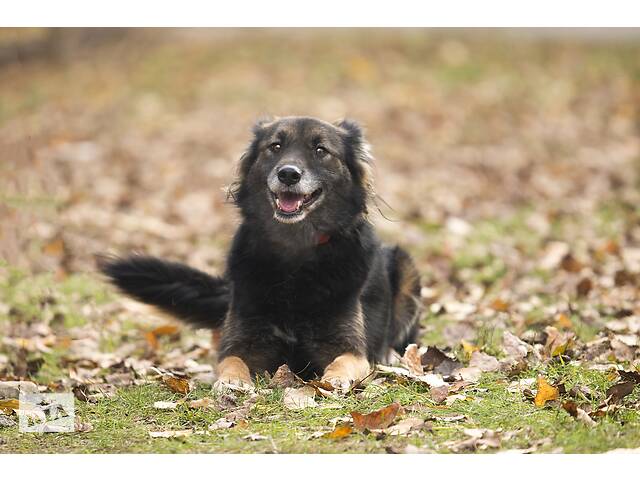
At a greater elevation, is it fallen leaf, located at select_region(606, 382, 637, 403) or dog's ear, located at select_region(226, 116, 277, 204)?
dog's ear, located at select_region(226, 116, 277, 204)

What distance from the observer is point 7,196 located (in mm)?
7754

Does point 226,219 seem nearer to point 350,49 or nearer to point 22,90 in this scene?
point 22,90

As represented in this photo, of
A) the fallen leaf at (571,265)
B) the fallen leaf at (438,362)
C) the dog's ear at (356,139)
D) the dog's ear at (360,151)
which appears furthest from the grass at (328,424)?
the fallen leaf at (571,265)

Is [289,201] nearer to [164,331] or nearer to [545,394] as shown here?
[545,394]

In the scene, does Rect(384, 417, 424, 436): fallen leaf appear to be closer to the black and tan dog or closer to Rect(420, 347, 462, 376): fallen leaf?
the black and tan dog

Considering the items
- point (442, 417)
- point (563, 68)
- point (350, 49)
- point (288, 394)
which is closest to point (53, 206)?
point (288, 394)

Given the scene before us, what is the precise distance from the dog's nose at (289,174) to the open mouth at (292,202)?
93 mm

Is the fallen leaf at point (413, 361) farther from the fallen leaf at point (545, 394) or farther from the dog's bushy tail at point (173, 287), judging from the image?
the dog's bushy tail at point (173, 287)

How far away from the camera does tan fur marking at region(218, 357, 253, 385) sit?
5099mm

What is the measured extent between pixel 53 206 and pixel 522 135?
24.8 feet

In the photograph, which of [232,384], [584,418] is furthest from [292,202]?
[584,418]

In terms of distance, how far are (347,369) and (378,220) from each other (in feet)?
17.2

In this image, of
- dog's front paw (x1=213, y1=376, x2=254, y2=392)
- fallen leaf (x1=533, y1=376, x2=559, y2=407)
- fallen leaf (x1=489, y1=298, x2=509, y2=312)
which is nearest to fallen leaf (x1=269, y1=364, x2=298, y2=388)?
dog's front paw (x1=213, y1=376, x2=254, y2=392)

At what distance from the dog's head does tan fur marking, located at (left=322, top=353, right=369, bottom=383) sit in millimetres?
863
